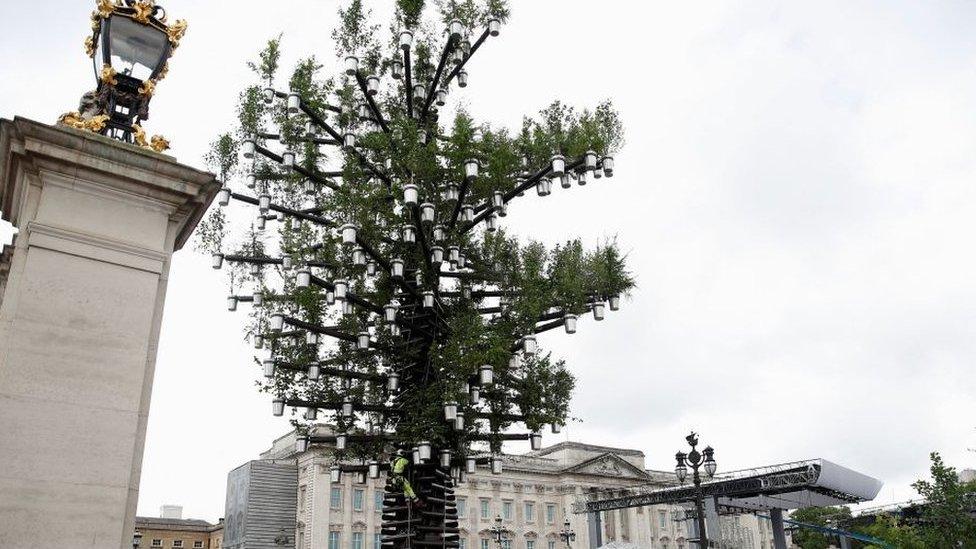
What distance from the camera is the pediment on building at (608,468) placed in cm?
7069

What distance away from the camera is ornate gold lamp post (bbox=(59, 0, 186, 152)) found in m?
6.23

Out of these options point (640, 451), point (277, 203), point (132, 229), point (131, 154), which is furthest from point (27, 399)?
point (640, 451)

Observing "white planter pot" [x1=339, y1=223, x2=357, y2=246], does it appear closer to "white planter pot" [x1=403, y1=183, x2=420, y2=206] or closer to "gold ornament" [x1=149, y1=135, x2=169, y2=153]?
"white planter pot" [x1=403, y1=183, x2=420, y2=206]

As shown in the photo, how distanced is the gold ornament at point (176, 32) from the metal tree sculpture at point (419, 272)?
232 inches

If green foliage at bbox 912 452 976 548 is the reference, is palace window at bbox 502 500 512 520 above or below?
above

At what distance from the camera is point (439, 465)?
13.7 metres

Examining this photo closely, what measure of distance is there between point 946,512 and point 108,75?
3439 cm

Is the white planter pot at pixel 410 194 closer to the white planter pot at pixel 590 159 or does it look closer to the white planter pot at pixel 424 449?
the white planter pot at pixel 590 159

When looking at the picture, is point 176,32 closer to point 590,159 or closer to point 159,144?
point 159,144

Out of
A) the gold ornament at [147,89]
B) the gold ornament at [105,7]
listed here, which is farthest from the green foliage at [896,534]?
the gold ornament at [105,7]

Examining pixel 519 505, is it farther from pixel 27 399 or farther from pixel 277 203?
pixel 27 399

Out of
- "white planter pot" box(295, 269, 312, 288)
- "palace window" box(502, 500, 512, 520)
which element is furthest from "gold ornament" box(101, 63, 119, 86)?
"palace window" box(502, 500, 512, 520)

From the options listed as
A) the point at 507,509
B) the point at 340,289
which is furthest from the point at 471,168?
the point at 507,509

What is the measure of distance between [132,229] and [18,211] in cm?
97
